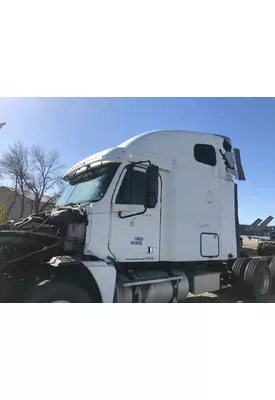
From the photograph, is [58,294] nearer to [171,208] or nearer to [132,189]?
[132,189]

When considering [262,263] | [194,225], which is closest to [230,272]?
[262,263]

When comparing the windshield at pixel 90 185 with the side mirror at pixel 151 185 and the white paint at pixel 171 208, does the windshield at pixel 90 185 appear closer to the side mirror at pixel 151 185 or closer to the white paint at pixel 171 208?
the white paint at pixel 171 208

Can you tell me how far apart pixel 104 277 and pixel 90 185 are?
1484mm

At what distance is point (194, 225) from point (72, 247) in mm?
2194

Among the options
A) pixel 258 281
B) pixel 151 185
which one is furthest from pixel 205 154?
pixel 258 281

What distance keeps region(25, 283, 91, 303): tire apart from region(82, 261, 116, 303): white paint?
0.26 m

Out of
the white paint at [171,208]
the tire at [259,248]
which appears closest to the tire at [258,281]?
the white paint at [171,208]

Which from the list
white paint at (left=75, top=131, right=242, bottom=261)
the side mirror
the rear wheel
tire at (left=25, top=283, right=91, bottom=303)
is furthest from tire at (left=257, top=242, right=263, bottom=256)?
tire at (left=25, top=283, right=91, bottom=303)

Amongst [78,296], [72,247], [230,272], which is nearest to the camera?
[78,296]

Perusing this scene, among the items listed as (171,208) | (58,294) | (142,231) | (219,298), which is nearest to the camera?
(58,294)

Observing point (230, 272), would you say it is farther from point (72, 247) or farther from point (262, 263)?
point (72, 247)

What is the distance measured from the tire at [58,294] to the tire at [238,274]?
3459mm

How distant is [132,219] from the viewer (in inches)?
163

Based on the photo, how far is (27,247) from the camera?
3721mm
